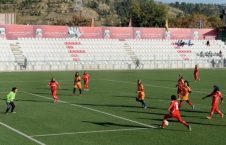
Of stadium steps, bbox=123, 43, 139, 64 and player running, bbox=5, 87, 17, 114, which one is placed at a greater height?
stadium steps, bbox=123, 43, 139, 64

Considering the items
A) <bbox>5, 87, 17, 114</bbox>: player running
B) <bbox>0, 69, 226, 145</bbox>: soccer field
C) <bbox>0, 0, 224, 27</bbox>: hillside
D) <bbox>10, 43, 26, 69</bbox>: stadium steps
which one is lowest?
<bbox>0, 69, 226, 145</bbox>: soccer field

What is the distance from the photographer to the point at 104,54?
230ft

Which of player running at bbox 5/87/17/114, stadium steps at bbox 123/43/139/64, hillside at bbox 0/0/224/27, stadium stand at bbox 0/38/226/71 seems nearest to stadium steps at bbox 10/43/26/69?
stadium stand at bbox 0/38/226/71

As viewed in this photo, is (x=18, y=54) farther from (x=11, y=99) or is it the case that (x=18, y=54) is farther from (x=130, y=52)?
(x=11, y=99)

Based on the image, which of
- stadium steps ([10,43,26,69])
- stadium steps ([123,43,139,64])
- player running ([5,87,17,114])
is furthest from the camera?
stadium steps ([123,43,139,64])

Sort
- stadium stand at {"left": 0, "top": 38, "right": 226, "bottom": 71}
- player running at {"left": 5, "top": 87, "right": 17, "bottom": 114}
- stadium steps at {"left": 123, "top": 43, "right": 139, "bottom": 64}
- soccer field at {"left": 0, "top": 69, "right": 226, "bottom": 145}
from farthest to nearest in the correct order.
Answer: stadium steps at {"left": 123, "top": 43, "right": 139, "bottom": 64} < stadium stand at {"left": 0, "top": 38, "right": 226, "bottom": 71} < player running at {"left": 5, "top": 87, "right": 17, "bottom": 114} < soccer field at {"left": 0, "top": 69, "right": 226, "bottom": 145}

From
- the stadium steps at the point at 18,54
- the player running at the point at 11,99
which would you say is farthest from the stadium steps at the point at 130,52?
the player running at the point at 11,99

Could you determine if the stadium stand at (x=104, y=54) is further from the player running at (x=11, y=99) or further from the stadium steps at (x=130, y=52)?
the player running at (x=11, y=99)

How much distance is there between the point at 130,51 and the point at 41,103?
47686mm

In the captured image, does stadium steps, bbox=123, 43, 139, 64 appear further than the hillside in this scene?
No

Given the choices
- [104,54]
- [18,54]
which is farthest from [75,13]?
[18,54]

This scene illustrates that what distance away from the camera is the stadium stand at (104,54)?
208 feet

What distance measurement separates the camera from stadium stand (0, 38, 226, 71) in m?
63.4

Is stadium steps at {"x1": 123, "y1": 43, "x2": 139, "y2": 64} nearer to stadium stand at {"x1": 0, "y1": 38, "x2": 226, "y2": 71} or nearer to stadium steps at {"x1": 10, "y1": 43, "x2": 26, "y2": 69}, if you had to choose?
stadium stand at {"x1": 0, "y1": 38, "x2": 226, "y2": 71}
